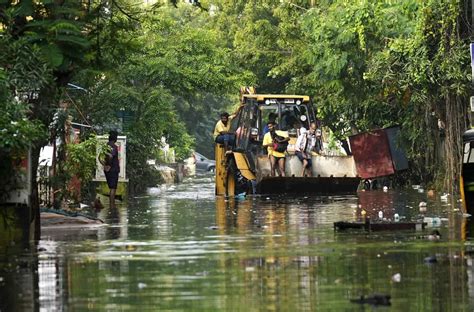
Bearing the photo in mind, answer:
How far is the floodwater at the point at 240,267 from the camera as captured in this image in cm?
1202

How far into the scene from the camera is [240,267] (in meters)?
15.0

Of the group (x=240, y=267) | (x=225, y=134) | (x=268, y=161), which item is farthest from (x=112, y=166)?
(x=240, y=267)

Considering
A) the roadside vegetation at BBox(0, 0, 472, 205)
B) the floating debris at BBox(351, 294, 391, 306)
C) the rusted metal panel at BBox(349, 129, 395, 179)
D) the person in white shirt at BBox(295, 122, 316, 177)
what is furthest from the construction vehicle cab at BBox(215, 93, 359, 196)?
the floating debris at BBox(351, 294, 391, 306)

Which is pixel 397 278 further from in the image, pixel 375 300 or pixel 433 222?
pixel 433 222

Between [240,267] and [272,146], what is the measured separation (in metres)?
21.1

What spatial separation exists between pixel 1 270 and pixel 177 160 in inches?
2165

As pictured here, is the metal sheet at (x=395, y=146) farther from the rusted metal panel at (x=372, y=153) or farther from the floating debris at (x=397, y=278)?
the floating debris at (x=397, y=278)

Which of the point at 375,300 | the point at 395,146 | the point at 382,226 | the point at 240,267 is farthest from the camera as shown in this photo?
the point at 395,146

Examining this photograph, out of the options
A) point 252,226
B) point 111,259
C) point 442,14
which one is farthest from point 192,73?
A: point 111,259

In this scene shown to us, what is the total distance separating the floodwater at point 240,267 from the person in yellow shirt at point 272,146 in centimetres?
1119

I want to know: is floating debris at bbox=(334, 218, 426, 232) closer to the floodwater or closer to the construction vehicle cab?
the floodwater

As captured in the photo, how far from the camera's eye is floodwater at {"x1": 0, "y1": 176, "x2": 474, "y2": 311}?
12.0 m

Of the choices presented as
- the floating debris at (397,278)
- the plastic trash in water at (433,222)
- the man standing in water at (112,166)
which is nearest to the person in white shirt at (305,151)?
the man standing in water at (112,166)

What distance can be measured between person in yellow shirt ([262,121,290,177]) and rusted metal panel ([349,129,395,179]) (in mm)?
8165
